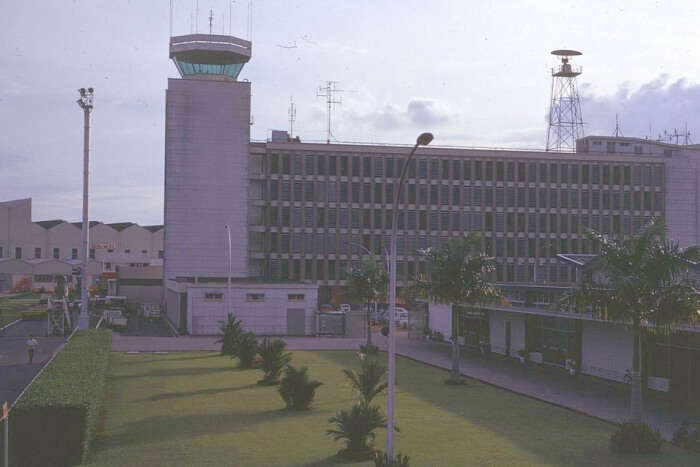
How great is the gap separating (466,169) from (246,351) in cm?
7155

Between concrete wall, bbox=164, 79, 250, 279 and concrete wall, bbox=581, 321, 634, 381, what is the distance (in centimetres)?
6765

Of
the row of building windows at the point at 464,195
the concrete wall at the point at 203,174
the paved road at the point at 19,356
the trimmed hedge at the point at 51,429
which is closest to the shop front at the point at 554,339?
the paved road at the point at 19,356

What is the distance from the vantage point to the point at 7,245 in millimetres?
156875

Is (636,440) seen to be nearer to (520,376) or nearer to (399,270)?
(520,376)

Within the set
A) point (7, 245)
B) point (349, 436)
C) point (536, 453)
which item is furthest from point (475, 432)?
point (7, 245)

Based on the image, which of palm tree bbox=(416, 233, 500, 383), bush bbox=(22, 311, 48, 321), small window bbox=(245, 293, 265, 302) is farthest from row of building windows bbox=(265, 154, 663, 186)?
palm tree bbox=(416, 233, 500, 383)

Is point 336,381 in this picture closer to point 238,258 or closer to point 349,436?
point 349,436

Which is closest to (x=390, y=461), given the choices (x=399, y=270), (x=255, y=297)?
(x=255, y=297)

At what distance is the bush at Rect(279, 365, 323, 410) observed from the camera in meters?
34.8

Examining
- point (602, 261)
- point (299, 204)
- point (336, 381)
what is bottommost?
point (336, 381)

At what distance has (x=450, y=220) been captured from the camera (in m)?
117

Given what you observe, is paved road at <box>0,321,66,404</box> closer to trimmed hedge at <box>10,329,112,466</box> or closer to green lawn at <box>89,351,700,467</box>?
green lawn at <box>89,351,700,467</box>

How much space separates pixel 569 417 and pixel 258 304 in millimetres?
49130

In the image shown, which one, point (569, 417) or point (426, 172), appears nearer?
point (569, 417)
